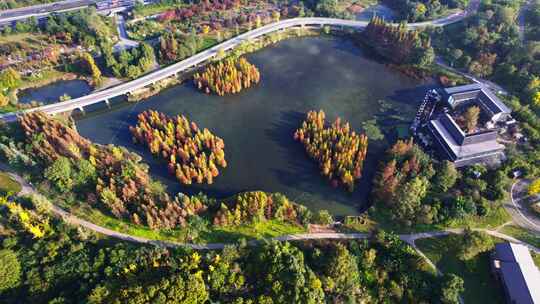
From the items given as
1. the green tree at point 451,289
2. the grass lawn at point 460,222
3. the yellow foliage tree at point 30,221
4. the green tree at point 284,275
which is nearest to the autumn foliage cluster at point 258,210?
the green tree at point 284,275

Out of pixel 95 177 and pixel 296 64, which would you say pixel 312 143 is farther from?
pixel 95 177

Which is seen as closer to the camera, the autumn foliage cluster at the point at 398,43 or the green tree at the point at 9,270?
the green tree at the point at 9,270

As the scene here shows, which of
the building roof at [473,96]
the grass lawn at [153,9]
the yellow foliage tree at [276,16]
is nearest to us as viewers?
the building roof at [473,96]

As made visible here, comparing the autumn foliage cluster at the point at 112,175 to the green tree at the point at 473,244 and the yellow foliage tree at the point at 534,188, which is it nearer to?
the green tree at the point at 473,244

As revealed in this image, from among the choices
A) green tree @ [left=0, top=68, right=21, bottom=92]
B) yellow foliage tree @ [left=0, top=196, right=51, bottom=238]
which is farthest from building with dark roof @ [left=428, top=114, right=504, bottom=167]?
green tree @ [left=0, top=68, right=21, bottom=92]

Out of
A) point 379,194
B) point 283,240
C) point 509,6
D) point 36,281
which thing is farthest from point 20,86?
point 509,6

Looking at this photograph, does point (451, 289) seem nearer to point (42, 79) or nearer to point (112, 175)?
point (112, 175)

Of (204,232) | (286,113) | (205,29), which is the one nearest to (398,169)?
(286,113)
